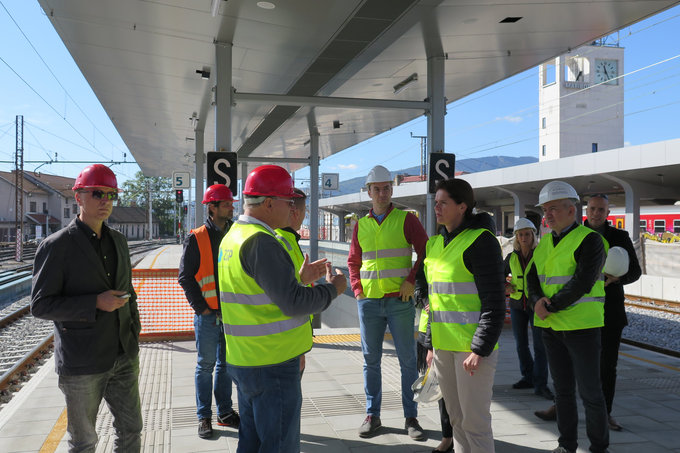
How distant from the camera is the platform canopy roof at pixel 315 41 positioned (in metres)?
6.19

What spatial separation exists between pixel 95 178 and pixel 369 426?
2.85 m

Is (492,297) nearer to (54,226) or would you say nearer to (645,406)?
(645,406)

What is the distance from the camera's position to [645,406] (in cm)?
493

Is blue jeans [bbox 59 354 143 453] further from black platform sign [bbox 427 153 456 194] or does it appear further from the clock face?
the clock face

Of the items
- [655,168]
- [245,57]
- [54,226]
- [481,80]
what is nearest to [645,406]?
Result: [481,80]

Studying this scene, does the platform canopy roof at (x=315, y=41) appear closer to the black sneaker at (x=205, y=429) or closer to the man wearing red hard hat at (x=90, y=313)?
the man wearing red hard hat at (x=90, y=313)

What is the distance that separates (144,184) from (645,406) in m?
110

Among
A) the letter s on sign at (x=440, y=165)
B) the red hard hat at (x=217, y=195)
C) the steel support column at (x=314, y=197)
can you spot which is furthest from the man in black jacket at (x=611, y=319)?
the steel support column at (x=314, y=197)

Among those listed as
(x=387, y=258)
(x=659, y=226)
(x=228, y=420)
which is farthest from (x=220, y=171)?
(x=659, y=226)

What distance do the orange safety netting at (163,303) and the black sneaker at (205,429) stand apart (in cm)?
452

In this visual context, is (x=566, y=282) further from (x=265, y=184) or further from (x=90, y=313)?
(x=90, y=313)

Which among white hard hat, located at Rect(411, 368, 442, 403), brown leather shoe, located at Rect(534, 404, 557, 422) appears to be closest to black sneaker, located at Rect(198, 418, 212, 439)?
white hard hat, located at Rect(411, 368, 442, 403)

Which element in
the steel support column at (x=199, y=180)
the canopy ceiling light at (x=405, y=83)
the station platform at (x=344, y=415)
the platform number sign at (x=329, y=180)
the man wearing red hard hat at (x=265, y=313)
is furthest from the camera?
the platform number sign at (x=329, y=180)

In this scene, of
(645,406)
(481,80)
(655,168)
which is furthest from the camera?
(655,168)
